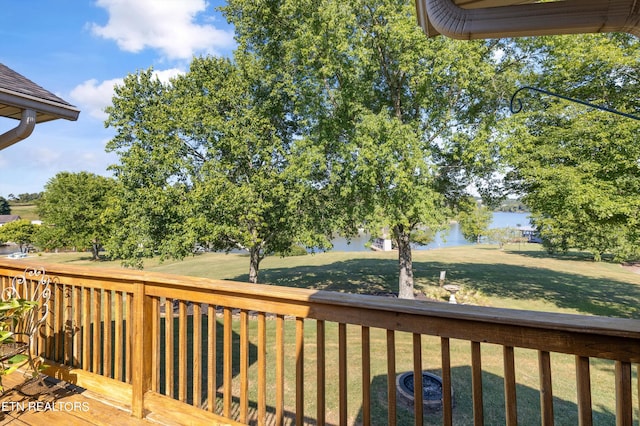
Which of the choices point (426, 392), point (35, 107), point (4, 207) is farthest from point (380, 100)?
point (4, 207)

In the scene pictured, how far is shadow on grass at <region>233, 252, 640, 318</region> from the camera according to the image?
912 cm

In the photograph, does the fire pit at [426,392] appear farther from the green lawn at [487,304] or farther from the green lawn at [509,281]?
the green lawn at [509,281]

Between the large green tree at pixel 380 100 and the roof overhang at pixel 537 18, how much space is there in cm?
532

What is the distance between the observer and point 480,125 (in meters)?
8.00

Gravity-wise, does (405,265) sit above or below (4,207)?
below

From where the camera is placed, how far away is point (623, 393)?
3.49 feet

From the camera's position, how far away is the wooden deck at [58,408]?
2.03m

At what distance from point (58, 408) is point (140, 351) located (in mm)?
736

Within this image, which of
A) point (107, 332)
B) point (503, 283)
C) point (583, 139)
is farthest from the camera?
point (503, 283)

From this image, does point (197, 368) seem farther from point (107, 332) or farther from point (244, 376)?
point (107, 332)

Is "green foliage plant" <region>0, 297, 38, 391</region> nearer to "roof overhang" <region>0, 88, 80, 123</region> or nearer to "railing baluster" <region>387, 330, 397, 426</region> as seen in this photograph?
"roof overhang" <region>0, 88, 80, 123</region>

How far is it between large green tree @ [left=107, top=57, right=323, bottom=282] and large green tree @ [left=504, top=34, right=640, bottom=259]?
5.68 meters

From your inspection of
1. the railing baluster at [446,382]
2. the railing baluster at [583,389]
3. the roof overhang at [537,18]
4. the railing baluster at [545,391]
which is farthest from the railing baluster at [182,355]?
the roof overhang at [537,18]

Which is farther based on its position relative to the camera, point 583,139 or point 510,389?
point 583,139
